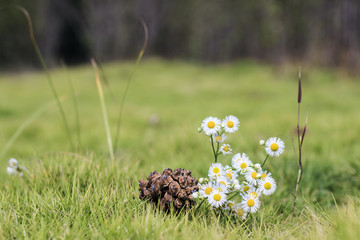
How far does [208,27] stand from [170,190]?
26007 mm

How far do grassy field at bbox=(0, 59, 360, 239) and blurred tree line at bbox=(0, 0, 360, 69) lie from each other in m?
4.87

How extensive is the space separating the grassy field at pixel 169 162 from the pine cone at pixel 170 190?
72mm

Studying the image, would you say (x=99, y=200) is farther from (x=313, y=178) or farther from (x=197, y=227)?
(x=313, y=178)

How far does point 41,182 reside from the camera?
2.03 m

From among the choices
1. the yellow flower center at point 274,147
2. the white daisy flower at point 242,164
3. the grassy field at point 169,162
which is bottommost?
the grassy field at point 169,162

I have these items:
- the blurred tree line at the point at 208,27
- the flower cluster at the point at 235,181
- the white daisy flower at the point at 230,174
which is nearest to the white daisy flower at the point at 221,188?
the flower cluster at the point at 235,181

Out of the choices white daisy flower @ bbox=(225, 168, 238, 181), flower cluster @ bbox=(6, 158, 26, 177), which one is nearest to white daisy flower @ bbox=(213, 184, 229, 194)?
white daisy flower @ bbox=(225, 168, 238, 181)

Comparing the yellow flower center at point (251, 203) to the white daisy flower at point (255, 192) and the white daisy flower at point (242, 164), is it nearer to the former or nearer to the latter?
the white daisy flower at point (255, 192)

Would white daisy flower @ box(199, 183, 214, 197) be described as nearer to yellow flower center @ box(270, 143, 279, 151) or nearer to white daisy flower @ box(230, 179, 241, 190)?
white daisy flower @ box(230, 179, 241, 190)

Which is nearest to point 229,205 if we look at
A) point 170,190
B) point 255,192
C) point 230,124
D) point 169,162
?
point 255,192

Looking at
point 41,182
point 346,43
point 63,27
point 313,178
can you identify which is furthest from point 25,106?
point 63,27

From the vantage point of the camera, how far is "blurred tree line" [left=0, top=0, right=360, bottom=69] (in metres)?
15.1

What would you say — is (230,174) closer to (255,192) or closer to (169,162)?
(255,192)

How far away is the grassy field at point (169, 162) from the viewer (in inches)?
57.9
